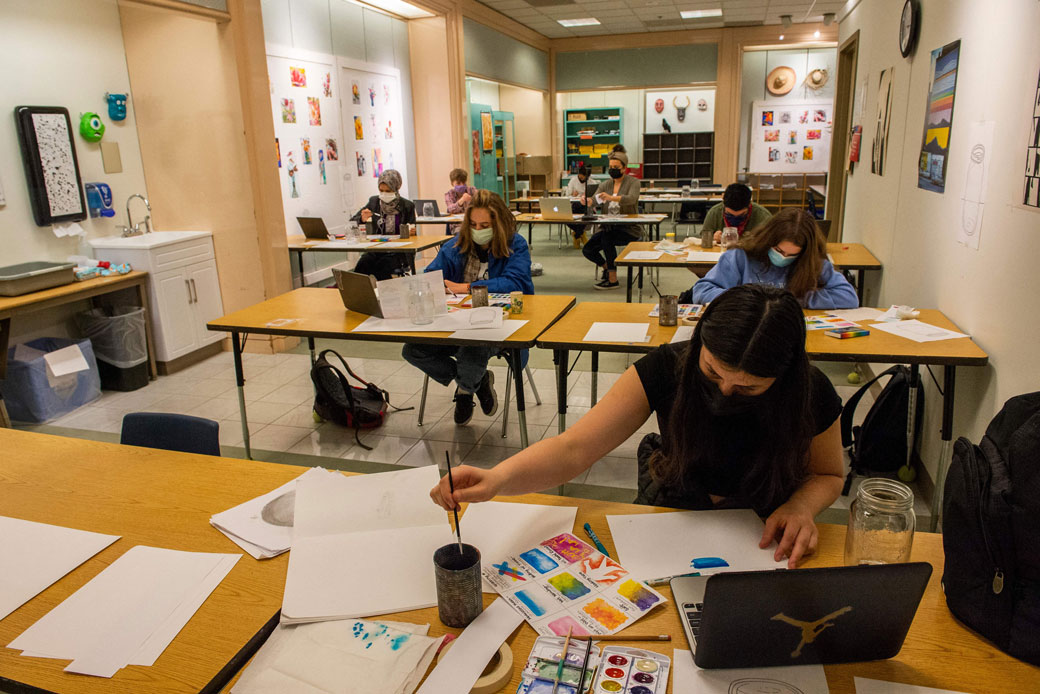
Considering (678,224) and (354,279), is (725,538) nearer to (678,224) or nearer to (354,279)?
(354,279)

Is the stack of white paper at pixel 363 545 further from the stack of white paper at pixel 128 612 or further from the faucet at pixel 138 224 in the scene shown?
the faucet at pixel 138 224

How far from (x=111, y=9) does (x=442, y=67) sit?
14.0ft

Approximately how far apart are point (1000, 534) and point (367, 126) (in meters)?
7.63

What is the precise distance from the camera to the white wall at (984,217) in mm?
2275

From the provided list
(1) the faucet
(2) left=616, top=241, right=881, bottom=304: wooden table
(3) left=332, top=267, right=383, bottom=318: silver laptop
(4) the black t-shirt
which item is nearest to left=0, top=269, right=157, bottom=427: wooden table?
(1) the faucet

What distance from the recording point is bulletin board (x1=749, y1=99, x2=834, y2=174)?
40.9 ft

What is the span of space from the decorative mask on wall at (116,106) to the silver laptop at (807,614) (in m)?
5.48

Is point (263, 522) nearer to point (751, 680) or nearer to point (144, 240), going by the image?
point (751, 680)

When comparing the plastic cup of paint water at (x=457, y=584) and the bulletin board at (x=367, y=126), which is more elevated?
the bulletin board at (x=367, y=126)

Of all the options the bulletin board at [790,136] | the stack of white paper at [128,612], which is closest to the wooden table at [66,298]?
the stack of white paper at [128,612]

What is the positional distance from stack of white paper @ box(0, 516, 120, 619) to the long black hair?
4.22ft

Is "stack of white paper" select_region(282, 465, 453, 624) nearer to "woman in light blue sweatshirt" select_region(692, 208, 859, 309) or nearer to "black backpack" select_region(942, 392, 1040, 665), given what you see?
"black backpack" select_region(942, 392, 1040, 665)

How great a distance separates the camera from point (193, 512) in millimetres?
1601

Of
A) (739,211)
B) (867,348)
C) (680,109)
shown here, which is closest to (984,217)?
(867,348)
